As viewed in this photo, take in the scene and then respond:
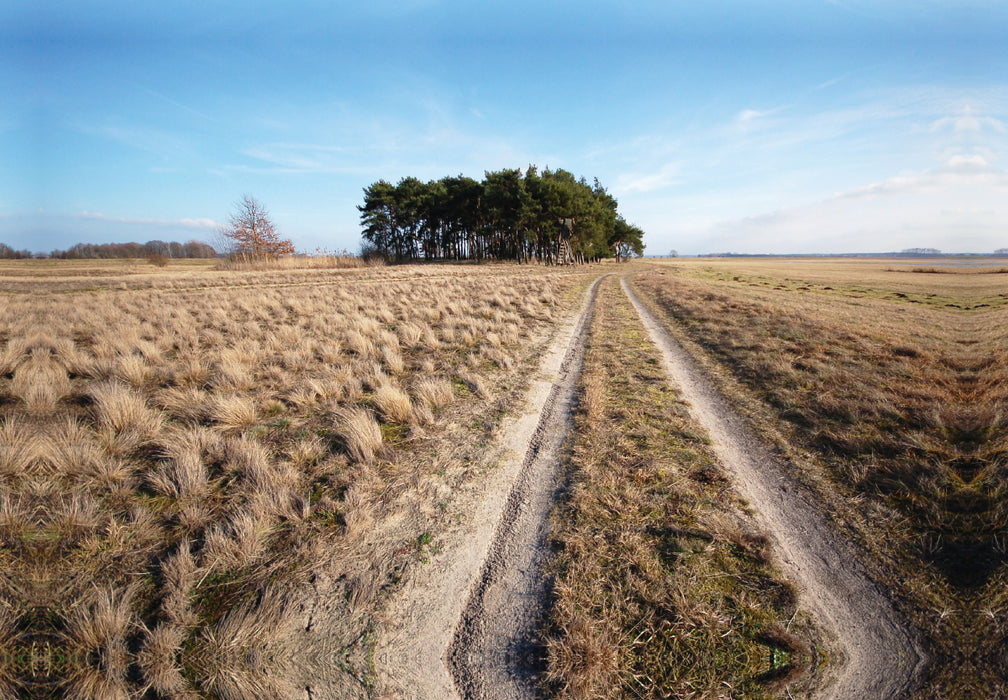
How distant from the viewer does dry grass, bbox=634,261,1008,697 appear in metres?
2.48

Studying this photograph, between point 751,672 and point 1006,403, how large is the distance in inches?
233

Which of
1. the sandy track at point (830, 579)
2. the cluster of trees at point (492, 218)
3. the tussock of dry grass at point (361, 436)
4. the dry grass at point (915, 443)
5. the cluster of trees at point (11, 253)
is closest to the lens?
the sandy track at point (830, 579)

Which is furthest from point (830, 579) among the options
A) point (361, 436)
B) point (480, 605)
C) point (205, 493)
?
point (205, 493)

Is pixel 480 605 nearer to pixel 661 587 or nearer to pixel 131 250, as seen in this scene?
pixel 661 587

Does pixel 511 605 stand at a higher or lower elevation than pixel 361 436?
lower

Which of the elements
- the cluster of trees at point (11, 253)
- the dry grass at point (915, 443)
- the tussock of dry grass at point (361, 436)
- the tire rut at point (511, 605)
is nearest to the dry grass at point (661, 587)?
the tire rut at point (511, 605)

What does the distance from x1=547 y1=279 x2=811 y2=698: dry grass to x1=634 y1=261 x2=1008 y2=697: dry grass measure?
2.92ft

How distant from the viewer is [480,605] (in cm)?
261

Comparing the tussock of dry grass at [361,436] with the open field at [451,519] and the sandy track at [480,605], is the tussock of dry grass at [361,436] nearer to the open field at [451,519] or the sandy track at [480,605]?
the open field at [451,519]

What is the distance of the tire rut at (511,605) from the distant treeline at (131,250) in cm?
10219

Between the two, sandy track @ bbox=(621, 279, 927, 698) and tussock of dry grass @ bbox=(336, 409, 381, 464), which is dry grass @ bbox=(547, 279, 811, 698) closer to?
sandy track @ bbox=(621, 279, 927, 698)

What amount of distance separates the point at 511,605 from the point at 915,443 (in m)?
5.27

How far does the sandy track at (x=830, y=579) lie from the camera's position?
2121mm

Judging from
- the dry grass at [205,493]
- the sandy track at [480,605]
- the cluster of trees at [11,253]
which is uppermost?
the cluster of trees at [11,253]
